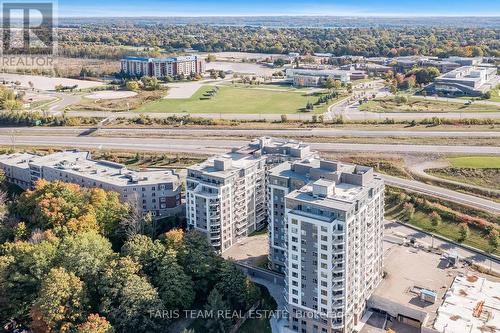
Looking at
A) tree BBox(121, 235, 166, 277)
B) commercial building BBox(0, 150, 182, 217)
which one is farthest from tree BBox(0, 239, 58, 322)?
commercial building BBox(0, 150, 182, 217)

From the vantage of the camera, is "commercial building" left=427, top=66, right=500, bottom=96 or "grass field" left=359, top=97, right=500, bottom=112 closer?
"grass field" left=359, top=97, right=500, bottom=112

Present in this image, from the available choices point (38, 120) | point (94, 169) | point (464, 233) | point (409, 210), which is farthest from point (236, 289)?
point (38, 120)

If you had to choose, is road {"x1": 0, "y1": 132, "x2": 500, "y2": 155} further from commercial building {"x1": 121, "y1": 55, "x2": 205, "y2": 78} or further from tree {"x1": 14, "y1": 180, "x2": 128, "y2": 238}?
commercial building {"x1": 121, "y1": 55, "x2": 205, "y2": 78}

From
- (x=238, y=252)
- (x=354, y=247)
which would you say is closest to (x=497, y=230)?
(x=354, y=247)

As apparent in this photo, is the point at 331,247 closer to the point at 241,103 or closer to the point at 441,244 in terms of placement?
the point at 441,244

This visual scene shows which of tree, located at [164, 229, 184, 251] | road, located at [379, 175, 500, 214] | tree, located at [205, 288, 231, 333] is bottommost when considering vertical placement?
tree, located at [205, 288, 231, 333]

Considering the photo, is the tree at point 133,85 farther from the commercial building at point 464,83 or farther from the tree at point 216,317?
the tree at point 216,317

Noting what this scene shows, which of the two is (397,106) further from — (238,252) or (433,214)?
(238,252)
